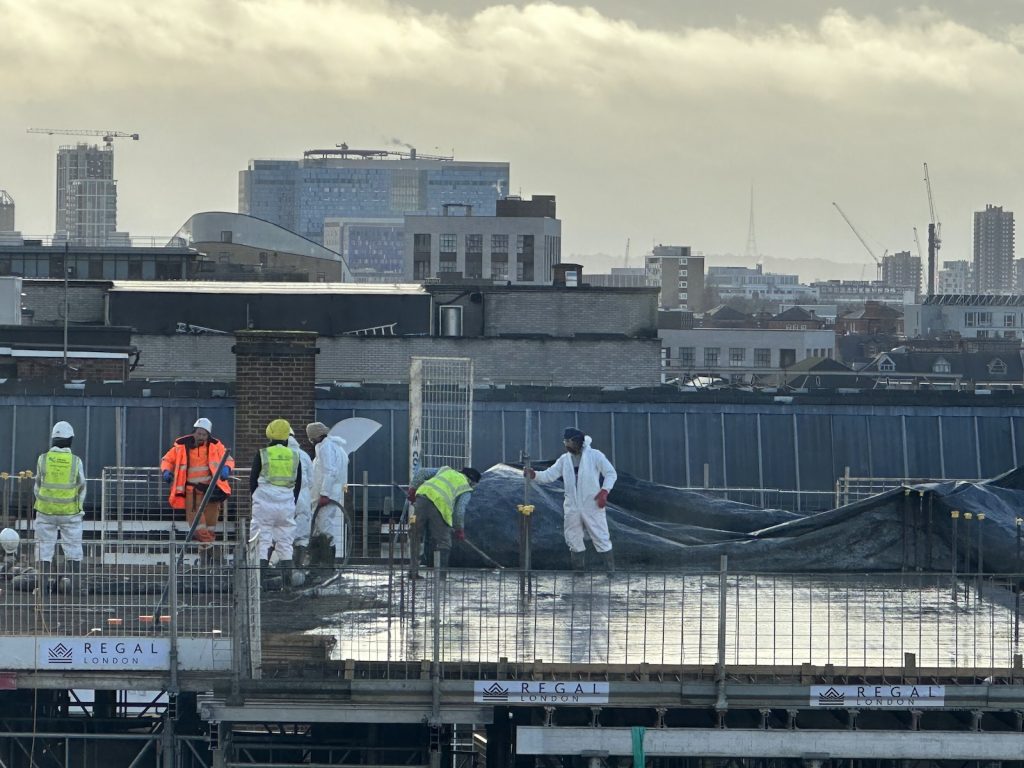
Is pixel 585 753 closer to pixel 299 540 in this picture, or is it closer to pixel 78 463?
pixel 299 540

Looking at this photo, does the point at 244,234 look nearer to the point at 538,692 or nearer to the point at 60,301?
the point at 60,301

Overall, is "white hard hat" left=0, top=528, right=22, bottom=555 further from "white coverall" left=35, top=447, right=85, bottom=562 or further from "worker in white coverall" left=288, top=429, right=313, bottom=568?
"worker in white coverall" left=288, top=429, right=313, bottom=568

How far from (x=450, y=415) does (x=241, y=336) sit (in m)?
4.87

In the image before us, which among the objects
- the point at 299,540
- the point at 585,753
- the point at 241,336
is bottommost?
the point at 585,753

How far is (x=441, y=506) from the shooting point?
70.7 ft

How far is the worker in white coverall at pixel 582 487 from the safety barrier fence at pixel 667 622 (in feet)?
1.39

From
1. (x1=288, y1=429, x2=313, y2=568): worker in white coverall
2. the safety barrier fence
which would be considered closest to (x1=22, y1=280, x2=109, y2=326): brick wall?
(x1=288, y1=429, x2=313, y2=568): worker in white coverall

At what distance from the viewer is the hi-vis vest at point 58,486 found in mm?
20625

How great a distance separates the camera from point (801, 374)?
113188 millimetres

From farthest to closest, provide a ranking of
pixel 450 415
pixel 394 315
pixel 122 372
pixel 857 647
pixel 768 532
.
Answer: pixel 394 315 → pixel 122 372 → pixel 450 415 → pixel 768 532 → pixel 857 647

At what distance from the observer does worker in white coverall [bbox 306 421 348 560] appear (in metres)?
21.2

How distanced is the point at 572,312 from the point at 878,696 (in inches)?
1731

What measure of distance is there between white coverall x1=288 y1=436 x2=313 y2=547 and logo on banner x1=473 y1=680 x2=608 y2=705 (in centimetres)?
448

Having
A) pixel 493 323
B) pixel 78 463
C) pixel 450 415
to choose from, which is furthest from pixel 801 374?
pixel 78 463
